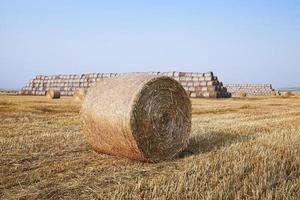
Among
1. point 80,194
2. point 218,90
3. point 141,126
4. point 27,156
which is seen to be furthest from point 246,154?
point 218,90

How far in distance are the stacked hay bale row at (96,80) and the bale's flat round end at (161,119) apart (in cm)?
1959

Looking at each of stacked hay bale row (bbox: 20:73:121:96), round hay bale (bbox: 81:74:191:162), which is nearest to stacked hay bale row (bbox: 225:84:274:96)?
stacked hay bale row (bbox: 20:73:121:96)

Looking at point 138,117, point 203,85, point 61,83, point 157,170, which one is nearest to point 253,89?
point 203,85

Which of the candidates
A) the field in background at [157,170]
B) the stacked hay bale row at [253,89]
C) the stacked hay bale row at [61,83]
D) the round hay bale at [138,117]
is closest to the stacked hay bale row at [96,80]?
the stacked hay bale row at [61,83]

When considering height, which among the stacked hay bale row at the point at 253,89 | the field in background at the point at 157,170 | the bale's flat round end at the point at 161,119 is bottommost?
the stacked hay bale row at the point at 253,89

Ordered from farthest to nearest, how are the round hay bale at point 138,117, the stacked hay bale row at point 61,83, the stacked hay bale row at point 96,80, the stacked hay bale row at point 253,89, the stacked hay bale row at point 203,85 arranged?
1. the stacked hay bale row at point 253,89
2. the stacked hay bale row at point 61,83
3. the stacked hay bale row at point 96,80
4. the stacked hay bale row at point 203,85
5. the round hay bale at point 138,117

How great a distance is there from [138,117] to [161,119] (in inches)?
23.4

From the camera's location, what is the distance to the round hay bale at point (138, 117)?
660 centimetres

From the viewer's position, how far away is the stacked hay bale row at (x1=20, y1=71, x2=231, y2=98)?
32.8 metres

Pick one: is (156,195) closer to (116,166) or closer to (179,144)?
(116,166)

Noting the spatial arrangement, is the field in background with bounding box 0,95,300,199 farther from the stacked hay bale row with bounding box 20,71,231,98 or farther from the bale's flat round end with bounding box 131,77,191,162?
the stacked hay bale row with bounding box 20,71,231,98

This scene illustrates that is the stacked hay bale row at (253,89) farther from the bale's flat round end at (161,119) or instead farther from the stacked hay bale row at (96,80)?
the bale's flat round end at (161,119)

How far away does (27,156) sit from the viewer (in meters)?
6.70

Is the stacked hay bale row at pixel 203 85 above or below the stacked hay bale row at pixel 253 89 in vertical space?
above
